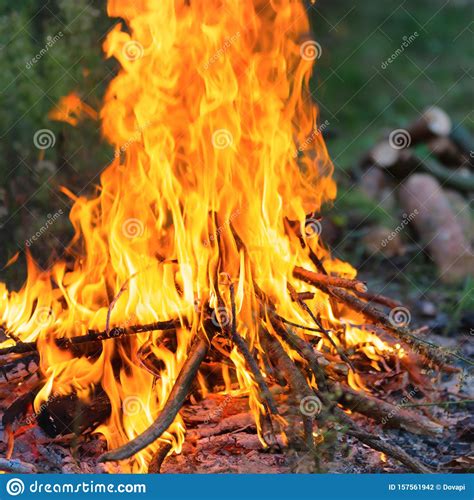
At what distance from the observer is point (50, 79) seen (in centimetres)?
598

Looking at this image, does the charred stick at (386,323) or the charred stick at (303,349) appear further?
the charred stick at (386,323)

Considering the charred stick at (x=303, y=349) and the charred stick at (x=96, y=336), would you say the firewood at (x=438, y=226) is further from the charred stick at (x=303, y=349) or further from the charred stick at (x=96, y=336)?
the charred stick at (x=96, y=336)

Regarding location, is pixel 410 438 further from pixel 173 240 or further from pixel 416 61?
pixel 416 61

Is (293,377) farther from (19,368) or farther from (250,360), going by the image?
(19,368)

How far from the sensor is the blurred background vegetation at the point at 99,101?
5.88 metres

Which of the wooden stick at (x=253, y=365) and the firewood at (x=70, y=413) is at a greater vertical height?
the wooden stick at (x=253, y=365)

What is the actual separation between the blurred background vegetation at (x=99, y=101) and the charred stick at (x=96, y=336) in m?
1.76

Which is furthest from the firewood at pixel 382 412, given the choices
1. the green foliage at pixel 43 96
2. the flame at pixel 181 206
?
the green foliage at pixel 43 96

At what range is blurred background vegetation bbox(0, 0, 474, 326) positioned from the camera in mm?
5879

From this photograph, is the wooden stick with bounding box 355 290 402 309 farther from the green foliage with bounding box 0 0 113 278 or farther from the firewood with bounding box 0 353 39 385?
the green foliage with bounding box 0 0 113 278

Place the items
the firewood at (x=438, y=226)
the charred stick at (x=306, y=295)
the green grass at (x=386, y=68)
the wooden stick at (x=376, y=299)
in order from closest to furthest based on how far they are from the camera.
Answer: the charred stick at (x=306, y=295) < the wooden stick at (x=376, y=299) < the firewood at (x=438, y=226) < the green grass at (x=386, y=68)

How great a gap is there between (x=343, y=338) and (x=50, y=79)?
3004mm

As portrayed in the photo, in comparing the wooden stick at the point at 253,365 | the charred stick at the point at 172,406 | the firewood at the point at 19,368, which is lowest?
the firewood at the point at 19,368

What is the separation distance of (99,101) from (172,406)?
3110 mm
